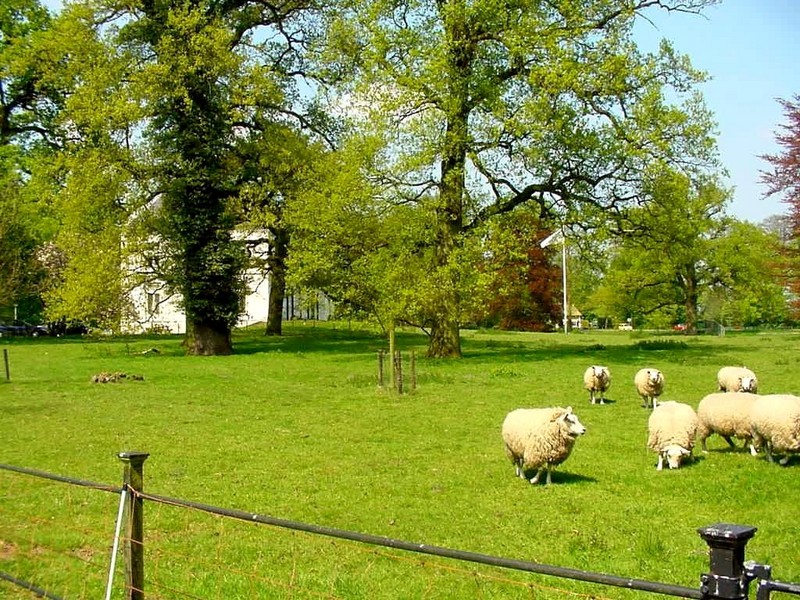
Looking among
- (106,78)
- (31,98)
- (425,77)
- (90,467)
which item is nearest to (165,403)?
(90,467)

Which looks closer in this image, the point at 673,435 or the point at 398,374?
the point at 673,435

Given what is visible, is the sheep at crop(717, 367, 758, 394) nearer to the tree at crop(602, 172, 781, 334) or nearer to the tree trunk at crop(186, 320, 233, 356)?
the tree trunk at crop(186, 320, 233, 356)

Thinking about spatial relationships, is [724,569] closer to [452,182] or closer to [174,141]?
[452,182]

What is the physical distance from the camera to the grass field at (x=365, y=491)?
7.84 meters

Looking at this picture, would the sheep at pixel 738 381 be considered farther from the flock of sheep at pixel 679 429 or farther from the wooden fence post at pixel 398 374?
the wooden fence post at pixel 398 374

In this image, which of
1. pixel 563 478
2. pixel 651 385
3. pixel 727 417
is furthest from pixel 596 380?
pixel 563 478

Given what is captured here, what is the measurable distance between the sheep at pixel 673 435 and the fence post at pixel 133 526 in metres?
8.33

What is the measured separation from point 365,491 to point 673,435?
4.58 metres

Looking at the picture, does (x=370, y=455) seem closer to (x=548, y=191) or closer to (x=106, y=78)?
(x=548, y=191)

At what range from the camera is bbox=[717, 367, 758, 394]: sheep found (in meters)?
17.0

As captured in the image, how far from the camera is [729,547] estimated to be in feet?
9.86

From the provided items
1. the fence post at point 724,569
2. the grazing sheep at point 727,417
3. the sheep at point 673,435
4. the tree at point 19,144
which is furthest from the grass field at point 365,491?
the tree at point 19,144

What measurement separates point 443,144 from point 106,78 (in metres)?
13.8

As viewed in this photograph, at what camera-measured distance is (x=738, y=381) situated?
57.5 feet
